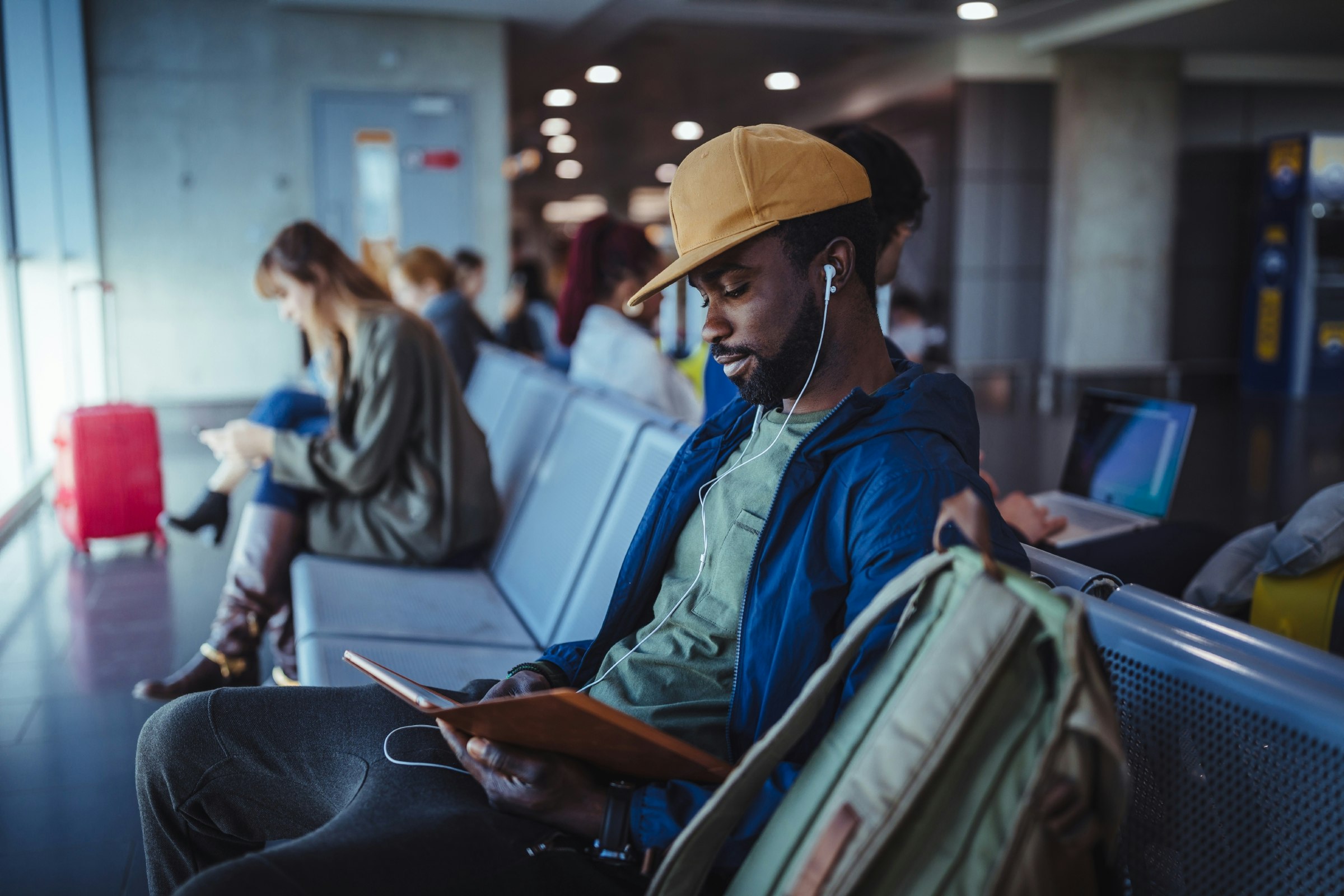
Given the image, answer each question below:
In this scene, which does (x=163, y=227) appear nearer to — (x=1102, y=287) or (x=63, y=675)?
(x=63, y=675)

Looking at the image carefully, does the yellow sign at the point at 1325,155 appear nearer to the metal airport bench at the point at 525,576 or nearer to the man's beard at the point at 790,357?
the metal airport bench at the point at 525,576

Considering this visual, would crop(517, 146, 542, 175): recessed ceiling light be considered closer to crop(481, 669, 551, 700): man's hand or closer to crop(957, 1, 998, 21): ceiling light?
crop(957, 1, 998, 21): ceiling light

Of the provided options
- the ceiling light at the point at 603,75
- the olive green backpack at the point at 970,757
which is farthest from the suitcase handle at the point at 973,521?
the ceiling light at the point at 603,75

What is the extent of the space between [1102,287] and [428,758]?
11.8 m

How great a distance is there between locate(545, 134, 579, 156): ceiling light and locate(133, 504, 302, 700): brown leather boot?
57.3 feet

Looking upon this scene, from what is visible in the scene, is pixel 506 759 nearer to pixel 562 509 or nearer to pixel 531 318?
pixel 562 509

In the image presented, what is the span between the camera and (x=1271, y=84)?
1259cm

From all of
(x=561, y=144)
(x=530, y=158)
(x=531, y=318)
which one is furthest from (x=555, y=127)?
(x=531, y=318)

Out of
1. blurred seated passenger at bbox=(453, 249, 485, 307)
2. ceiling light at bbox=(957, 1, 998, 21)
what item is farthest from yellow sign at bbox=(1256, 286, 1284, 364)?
blurred seated passenger at bbox=(453, 249, 485, 307)

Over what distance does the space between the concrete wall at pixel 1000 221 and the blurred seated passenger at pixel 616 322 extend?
8532mm

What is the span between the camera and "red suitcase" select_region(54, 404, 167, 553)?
5082 mm

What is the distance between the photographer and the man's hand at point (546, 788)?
130 cm

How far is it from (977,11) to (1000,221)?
2694 mm

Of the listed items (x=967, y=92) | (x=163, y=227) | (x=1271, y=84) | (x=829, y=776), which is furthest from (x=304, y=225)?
(x=1271, y=84)
